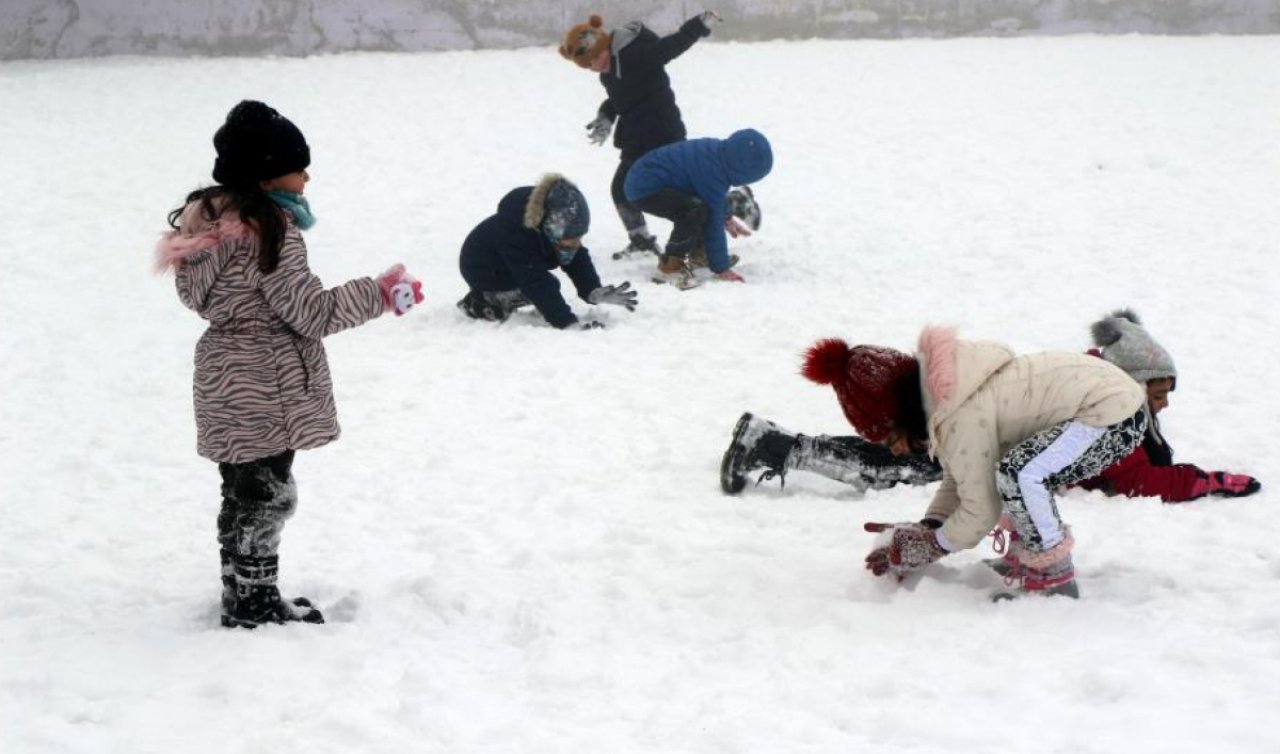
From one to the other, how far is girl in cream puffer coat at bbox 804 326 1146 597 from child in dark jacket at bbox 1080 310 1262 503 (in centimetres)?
85

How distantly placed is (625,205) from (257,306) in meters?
4.99

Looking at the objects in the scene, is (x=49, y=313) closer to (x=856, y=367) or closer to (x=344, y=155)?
(x=344, y=155)

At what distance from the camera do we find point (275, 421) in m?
3.30

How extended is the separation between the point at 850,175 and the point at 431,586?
708 centimetres

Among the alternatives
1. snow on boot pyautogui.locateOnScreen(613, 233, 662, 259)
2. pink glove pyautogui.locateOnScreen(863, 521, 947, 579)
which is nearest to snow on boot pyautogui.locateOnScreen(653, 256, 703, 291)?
snow on boot pyautogui.locateOnScreen(613, 233, 662, 259)

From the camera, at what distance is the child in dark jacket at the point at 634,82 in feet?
25.8

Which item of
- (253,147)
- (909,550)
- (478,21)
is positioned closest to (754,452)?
(909,550)

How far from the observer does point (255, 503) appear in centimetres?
340

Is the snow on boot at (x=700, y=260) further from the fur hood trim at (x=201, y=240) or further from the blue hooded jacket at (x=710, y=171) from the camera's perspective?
the fur hood trim at (x=201, y=240)

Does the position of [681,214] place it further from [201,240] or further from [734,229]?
[201,240]

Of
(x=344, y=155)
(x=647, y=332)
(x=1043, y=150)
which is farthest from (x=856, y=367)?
(x=344, y=155)

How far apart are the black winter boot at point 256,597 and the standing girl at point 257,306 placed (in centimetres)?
7

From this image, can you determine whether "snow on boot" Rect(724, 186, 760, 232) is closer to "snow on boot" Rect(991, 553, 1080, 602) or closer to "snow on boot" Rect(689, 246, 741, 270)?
"snow on boot" Rect(689, 246, 741, 270)

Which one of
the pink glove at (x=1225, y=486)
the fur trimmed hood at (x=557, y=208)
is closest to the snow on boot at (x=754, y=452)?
the pink glove at (x=1225, y=486)
